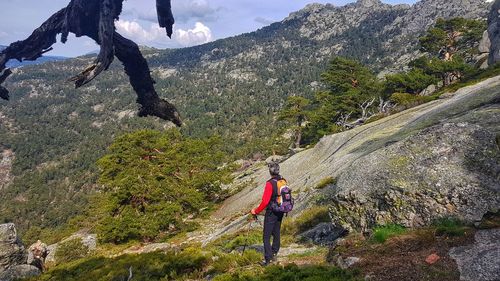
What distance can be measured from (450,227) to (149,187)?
34.4 m

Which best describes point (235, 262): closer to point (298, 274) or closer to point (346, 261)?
point (298, 274)

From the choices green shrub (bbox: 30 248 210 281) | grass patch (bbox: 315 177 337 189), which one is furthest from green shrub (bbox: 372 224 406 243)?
grass patch (bbox: 315 177 337 189)

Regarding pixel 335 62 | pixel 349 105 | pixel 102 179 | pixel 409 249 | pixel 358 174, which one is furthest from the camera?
pixel 335 62

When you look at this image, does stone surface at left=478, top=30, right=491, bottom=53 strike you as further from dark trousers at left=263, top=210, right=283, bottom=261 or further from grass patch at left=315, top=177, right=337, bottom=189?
dark trousers at left=263, top=210, right=283, bottom=261

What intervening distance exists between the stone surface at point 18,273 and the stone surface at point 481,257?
2284 cm

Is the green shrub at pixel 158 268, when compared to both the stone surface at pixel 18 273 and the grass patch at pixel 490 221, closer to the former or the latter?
the stone surface at pixel 18 273

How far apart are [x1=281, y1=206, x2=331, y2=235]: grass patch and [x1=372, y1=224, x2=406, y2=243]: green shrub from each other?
626 centimetres

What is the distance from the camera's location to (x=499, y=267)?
6.76 meters

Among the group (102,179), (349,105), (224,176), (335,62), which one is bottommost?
(224,176)

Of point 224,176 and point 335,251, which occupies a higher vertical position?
point 335,251

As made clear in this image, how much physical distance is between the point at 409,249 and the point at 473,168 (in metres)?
2.98

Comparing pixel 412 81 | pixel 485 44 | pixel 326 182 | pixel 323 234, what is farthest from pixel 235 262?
pixel 485 44

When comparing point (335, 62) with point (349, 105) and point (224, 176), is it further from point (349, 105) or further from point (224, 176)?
point (224, 176)

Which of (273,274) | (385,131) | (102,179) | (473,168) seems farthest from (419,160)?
(102,179)
